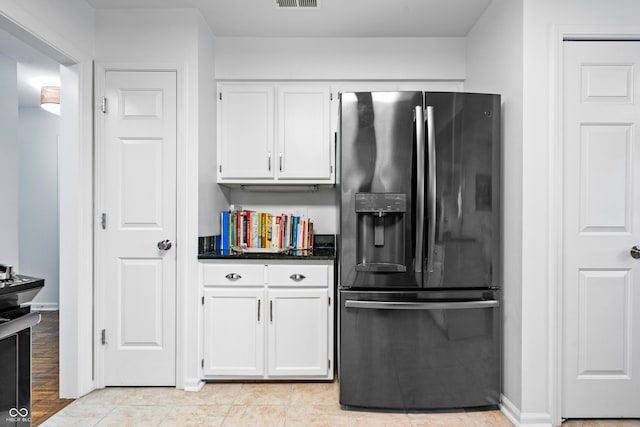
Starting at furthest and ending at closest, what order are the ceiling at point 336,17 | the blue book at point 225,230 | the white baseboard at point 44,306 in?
the white baseboard at point 44,306 → the blue book at point 225,230 → the ceiling at point 336,17

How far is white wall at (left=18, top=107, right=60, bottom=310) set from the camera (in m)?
4.85

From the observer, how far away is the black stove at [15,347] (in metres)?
1.54

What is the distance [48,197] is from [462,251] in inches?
188

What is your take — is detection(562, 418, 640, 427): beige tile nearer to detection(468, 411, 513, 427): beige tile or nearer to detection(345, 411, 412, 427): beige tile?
detection(468, 411, 513, 427): beige tile

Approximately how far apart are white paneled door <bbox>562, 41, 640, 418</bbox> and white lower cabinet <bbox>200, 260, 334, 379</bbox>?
1.43m

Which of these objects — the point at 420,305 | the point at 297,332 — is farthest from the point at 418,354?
the point at 297,332

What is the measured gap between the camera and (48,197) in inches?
192

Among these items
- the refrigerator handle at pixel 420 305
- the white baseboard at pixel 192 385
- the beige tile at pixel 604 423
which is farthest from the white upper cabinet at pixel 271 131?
the beige tile at pixel 604 423

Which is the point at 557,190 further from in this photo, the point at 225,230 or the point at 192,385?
the point at 192,385

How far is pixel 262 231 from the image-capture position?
325 cm

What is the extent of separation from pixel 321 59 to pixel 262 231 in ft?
4.57

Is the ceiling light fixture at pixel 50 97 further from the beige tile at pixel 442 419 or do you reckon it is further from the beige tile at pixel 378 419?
the beige tile at pixel 442 419

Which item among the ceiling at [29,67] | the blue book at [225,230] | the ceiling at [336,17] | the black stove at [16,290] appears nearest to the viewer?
the black stove at [16,290]

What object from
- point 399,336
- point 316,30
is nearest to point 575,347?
point 399,336
